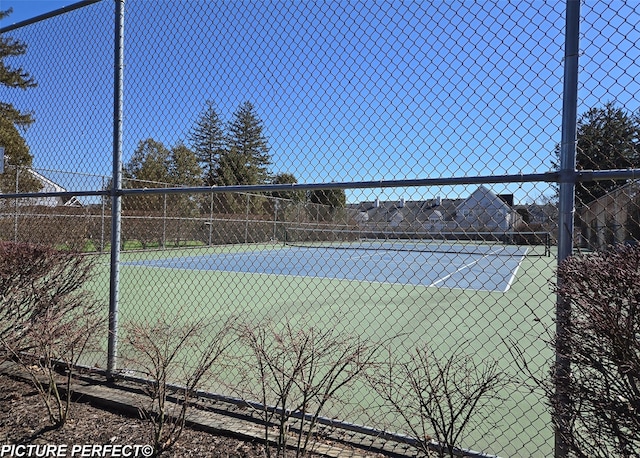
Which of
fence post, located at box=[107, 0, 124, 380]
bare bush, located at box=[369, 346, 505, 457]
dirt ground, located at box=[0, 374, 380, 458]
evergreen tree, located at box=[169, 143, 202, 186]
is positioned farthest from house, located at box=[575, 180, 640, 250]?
evergreen tree, located at box=[169, 143, 202, 186]

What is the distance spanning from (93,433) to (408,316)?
4.87 m

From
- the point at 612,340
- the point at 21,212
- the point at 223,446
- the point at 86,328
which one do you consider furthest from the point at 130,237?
the point at 612,340

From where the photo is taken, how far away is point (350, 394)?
3.53 meters

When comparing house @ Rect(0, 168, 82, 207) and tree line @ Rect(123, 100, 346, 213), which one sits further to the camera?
house @ Rect(0, 168, 82, 207)

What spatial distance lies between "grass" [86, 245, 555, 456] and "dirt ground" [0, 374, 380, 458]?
2.74 feet

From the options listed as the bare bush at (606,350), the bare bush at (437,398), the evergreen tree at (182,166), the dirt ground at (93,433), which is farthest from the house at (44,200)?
the bare bush at (606,350)

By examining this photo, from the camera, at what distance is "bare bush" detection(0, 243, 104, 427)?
284cm

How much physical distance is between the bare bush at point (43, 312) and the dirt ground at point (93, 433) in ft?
0.39

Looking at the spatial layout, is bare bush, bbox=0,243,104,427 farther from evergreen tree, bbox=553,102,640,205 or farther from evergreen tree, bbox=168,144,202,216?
evergreen tree, bbox=168,144,202,216

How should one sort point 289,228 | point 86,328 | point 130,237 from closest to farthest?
point 86,328, point 130,237, point 289,228

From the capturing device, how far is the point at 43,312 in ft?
10.0

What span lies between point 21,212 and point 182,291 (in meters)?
5.70

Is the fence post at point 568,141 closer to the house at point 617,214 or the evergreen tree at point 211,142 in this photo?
the house at point 617,214

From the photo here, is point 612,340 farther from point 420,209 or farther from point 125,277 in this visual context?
point 125,277
